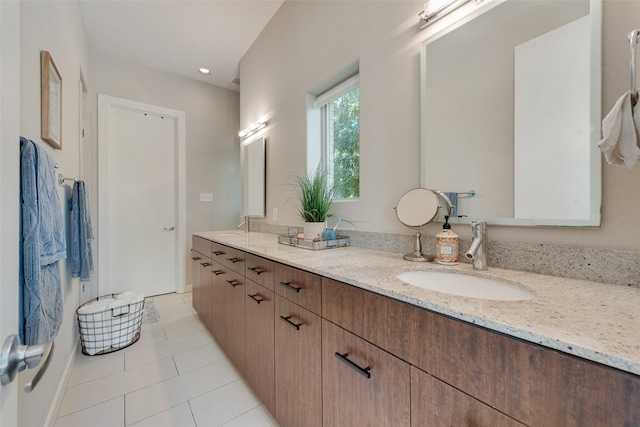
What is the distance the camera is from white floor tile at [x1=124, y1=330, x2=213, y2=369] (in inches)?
71.6

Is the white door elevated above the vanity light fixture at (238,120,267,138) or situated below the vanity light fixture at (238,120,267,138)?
below

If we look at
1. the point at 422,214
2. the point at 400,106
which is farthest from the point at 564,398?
the point at 400,106

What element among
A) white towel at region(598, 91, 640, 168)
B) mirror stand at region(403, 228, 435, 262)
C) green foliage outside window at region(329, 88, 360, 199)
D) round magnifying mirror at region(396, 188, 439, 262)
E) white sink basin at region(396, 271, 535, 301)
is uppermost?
green foliage outside window at region(329, 88, 360, 199)

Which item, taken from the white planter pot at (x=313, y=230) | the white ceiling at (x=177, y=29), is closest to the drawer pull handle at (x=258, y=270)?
the white planter pot at (x=313, y=230)

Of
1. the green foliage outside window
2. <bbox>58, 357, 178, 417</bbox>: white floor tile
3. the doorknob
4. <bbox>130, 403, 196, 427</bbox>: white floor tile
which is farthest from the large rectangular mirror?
<bbox>58, 357, 178, 417</bbox>: white floor tile

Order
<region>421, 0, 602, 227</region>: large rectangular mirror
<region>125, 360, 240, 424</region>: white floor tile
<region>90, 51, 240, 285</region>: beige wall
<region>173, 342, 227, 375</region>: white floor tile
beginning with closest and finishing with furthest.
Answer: <region>421, 0, 602, 227</region>: large rectangular mirror, <region>125, 360, 240, 424</region>: white floor tile, <region>173, 342, 227, 375</region>: white floor tile, <region>90, 51, 240, 285</region>: beige wall

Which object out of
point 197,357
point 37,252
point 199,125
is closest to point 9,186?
point 37,252

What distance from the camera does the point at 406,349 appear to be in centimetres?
66

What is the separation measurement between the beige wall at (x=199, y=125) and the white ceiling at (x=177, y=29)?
185mm

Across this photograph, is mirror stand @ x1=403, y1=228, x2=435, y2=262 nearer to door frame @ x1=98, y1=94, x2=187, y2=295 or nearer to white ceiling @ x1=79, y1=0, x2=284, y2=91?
white ceiling @ x1=79, y1=0, x2=284, y2=91

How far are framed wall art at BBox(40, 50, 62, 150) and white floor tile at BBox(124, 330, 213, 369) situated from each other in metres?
1.46

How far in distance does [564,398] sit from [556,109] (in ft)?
2.84

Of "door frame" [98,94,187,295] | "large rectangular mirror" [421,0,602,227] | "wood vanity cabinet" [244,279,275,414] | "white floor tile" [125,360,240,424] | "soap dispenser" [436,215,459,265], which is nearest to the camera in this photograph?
"large rectangular mirror" [421,0,602,227]

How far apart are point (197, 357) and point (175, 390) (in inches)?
13.4
